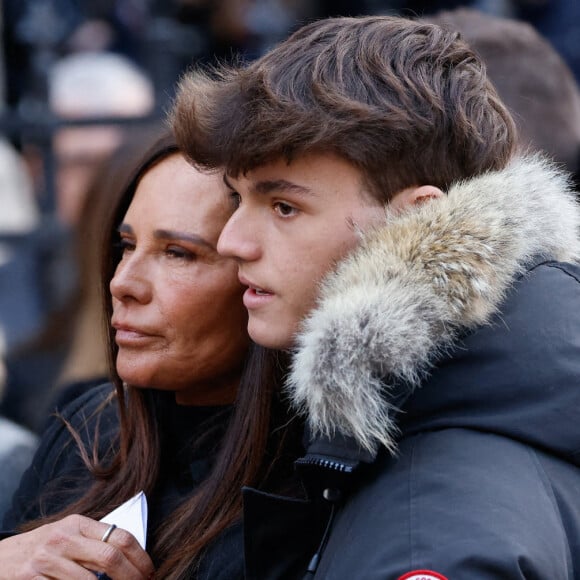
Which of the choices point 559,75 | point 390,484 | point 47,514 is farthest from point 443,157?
point 559,75

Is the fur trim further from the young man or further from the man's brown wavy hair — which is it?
the man's brown wavy hair

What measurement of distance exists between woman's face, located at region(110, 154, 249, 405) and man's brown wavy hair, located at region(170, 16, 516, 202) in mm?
448

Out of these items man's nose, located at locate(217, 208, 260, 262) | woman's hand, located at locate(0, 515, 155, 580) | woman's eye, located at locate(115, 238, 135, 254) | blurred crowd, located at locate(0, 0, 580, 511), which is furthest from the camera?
blurred crowd, located at locate(0, 0, 580, 511)

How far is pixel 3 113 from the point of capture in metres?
5.90

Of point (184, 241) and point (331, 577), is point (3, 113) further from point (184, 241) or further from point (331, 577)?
point (331, 577)

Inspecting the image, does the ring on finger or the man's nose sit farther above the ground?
the man's nose

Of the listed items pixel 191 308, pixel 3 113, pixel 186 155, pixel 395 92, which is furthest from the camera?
pixel 3 113

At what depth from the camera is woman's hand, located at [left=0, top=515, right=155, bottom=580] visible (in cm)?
223

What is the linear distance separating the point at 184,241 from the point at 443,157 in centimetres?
80

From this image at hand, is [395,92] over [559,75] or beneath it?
over

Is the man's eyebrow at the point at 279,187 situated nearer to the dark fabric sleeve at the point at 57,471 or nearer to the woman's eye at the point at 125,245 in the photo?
the woman's eye at the point at 125,245

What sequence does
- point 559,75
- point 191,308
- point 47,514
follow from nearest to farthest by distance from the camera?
point 191,308 < point 47,514 < point 559,75

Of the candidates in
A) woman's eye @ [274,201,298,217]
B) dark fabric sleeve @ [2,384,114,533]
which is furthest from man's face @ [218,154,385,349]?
dark fabric sleeve @ [2,384,114,533]

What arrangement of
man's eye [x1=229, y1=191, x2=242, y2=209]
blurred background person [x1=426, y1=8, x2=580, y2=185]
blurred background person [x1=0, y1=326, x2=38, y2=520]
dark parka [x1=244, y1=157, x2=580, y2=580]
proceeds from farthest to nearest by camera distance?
blurred background person [x1=426, y1=8, x2=580, y2=185] < blurred background person [x1=0, y1=326, x2=38, y2=520] < man's eye [x1=229, y1=191, x2=242, y2=209] < dark parka [x1=244, y1=157, x2=580, y2=580]
